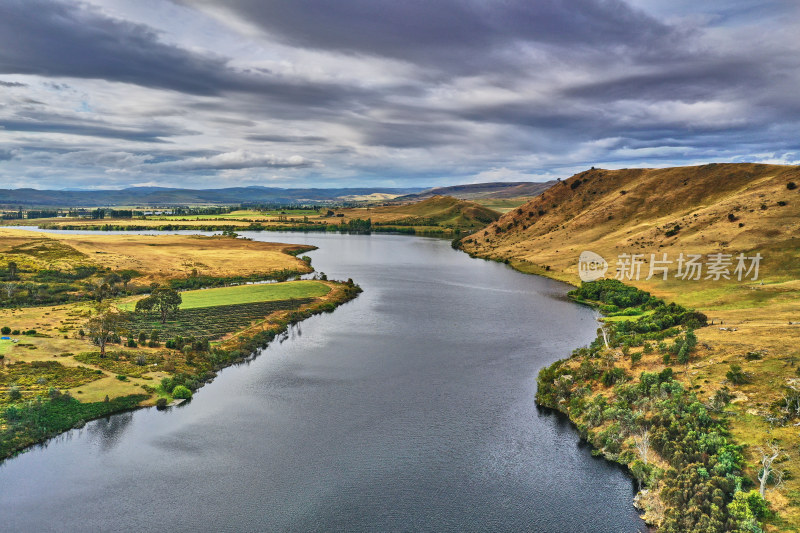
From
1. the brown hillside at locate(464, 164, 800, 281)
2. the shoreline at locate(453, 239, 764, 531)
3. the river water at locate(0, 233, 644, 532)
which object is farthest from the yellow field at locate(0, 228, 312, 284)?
the shoreline at locate(453, 239, 764, 531)

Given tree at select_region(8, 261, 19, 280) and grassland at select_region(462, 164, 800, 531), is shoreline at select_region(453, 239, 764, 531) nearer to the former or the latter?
grassland at select_region(462, 164, 800, 531)

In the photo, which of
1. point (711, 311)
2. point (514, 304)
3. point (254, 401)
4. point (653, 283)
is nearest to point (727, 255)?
point (653, 283)

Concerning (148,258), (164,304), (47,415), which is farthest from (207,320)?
(148,258)

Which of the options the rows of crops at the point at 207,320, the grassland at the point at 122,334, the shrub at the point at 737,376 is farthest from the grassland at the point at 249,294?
the shrub at the point at 737,376

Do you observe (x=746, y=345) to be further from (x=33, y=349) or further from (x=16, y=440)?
(x=33, y=349)

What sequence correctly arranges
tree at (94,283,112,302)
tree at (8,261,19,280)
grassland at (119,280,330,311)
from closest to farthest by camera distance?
grassland at (119,280,330,311) → tree at (94,283,112,302) → tree at (8,261,19,280)

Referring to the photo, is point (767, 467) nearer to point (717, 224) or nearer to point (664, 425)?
point (664, 425)

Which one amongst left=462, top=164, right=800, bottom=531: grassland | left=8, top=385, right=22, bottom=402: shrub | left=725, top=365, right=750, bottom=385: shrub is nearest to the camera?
left=462, top=164, right=800, bottom=531: grassland
